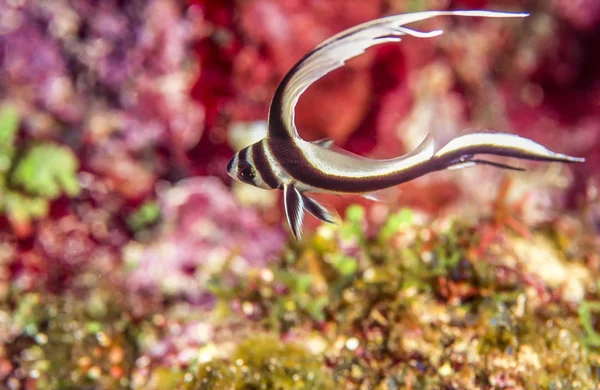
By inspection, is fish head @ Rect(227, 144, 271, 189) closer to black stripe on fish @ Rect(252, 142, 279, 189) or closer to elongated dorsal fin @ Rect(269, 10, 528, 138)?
black stripe on fish @ Rect(252, 142, 279, 189)

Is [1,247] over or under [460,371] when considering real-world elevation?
under

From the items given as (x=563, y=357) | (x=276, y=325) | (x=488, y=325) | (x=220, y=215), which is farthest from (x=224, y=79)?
(x=563, y=357)

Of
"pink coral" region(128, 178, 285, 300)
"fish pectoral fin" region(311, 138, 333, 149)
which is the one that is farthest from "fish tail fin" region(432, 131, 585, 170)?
"pink coral" region(128, 178, 285, 300)

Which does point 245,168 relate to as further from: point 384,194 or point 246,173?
point 384,194

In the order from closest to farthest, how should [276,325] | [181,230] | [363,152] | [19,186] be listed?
1. [276,325]
2. [19,186]
3. [181,230]
4. [363,152]

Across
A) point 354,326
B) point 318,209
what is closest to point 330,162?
point 318,209

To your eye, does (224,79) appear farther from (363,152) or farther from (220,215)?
(363,152)

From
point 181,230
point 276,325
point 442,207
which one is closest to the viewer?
point 276,325
